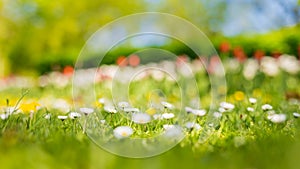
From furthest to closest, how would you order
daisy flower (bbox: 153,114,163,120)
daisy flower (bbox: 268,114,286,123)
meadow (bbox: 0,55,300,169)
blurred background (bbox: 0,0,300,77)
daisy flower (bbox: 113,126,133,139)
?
blurred background (bbox: 0,0,300,77) → daisy flower (bbox: 153,114,163,120) → daisy flower (bbox: 268,114,286,123) → daisy flower (bbox: 113,126,133,139) → meadow (bbox: 0,55,300,169)

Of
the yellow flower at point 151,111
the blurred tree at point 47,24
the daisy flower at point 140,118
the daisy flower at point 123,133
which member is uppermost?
the blurred tree at point 47,24

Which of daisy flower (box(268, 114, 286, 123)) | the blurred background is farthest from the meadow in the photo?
the blurred background

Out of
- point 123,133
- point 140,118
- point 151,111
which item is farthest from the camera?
point 151,111

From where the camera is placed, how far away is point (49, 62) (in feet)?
39.4

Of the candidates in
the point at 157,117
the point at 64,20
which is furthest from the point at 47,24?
A: the point at 157,117

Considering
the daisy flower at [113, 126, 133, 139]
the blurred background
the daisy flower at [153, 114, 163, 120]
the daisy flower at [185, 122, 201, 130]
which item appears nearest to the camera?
the daisy flower at [113, 126, 133, 139]

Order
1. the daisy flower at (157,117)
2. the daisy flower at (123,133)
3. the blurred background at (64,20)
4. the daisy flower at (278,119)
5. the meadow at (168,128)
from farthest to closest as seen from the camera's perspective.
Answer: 1. the blurred background at (64,20)
2. the daisy flower at (157,117)
3. the daisy flower at (278,119)
4. the daisy flower at (123,133)
5. the meadow at (168,128)

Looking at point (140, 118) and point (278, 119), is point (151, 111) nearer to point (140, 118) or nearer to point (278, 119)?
point (140, 118)

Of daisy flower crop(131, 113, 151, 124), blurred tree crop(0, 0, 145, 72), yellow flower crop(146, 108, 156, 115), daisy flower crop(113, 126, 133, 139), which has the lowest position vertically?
daisy flower crop(113, 126, 133, 139)

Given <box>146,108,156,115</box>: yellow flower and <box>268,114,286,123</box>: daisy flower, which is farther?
<box>146,108,156,115</box>: yellow flower

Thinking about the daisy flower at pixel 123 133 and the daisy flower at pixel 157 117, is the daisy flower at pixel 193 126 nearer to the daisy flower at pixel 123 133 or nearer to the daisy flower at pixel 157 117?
the daisy flower at pixel 157 117

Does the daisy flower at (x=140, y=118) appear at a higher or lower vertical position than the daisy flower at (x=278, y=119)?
higher

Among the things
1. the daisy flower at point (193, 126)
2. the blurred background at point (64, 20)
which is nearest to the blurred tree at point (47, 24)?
the blurred background at point (64, 20)

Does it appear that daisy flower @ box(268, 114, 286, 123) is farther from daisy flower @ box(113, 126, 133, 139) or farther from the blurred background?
the blurred background
